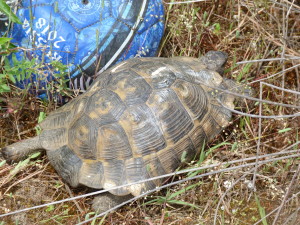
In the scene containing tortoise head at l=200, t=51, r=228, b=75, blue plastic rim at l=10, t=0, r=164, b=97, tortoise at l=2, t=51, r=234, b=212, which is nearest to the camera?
tortoise at l=2, t=51, r=234, b=212

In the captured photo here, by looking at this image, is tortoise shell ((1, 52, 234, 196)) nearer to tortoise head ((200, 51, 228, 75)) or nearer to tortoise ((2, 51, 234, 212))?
tortoise ((2, 51, 234, 212))

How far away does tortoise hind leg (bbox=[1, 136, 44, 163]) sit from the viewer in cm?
315

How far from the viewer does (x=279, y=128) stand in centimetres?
339

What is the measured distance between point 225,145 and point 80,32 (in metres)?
1.50

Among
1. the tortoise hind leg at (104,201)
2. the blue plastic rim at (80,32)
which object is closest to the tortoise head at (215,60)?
the blue plastic rim at (80,32)

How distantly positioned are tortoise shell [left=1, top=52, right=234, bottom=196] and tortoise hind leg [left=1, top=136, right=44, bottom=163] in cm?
7

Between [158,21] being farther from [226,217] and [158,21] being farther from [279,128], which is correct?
[226,217]

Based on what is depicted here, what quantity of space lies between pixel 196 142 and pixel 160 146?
0.34m

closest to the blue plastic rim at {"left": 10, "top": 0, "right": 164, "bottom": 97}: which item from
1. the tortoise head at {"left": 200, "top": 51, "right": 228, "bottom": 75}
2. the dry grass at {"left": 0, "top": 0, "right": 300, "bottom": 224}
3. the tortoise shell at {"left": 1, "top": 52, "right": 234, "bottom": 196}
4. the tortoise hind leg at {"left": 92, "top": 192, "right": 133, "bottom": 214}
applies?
the tortoise shell at {"left": 1, "top": 52, "right": 234, "bottom": 196}

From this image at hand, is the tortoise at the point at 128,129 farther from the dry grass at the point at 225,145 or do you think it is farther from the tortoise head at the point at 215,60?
the tortoise head at the point at 215,60

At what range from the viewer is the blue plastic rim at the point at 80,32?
3141 mm

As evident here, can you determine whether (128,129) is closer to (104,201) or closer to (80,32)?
(104,201)

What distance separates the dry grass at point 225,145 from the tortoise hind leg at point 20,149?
10cm

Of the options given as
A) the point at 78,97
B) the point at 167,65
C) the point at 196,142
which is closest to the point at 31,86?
the point at 78,97
